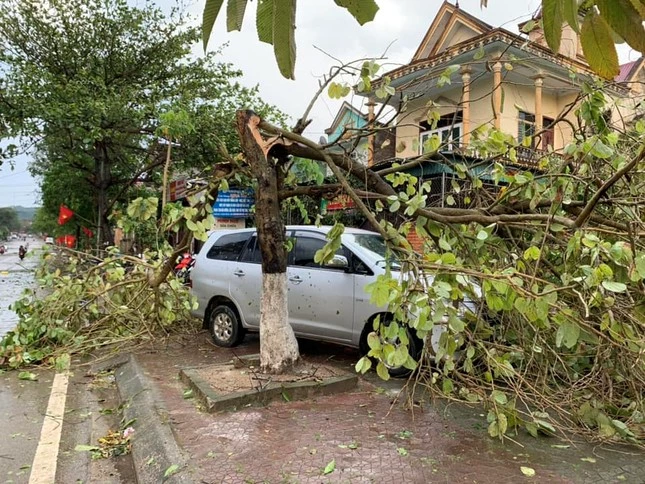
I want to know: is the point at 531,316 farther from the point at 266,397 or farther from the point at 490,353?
the point at 266,397

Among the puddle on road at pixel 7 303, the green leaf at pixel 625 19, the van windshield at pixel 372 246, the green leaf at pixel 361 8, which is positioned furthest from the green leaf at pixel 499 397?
the puddle on road at pixel 7 303

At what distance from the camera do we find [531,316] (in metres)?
3.37

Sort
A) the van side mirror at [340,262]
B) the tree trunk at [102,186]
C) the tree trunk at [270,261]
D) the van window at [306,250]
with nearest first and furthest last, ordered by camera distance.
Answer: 1. the tree trunk at [270,261]
2. the van side mirror at [340,262]
3. the van window at [306,250]
4. the tree trunk at [102,186]

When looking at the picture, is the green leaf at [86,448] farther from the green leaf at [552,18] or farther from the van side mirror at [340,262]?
the green leaf at [552,18]

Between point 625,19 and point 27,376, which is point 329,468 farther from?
point 27,376

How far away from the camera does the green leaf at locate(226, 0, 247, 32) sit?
4.87ft

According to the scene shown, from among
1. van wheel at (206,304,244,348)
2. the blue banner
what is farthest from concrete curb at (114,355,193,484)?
the blue banner

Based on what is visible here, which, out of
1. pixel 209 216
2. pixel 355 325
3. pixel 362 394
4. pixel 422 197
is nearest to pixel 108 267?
pixel 209 216

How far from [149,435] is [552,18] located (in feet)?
13.3

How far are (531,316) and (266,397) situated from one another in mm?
2546

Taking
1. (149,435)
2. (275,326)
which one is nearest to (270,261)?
(275,326)

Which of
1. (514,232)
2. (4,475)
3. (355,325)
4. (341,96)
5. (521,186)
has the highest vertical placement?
(341,96)

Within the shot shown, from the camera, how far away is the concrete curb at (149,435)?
3.54 meters

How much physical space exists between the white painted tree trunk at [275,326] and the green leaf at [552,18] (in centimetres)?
415
